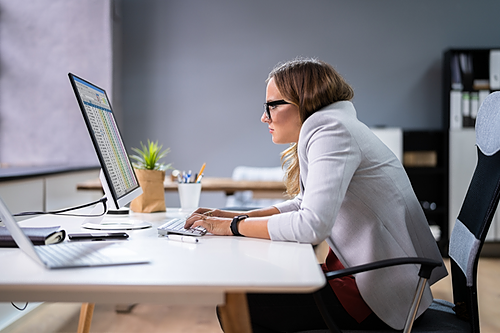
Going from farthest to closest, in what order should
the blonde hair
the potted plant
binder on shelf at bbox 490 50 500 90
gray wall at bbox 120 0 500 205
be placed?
gray wall at bbox 120 0 500 205
binder on shelf at bbox 490 50 500 90
the potted plant
the blonde hair

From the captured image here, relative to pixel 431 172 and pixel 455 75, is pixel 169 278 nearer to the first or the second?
pixel 431 172

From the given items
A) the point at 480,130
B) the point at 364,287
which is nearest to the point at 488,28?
the point at 480,130

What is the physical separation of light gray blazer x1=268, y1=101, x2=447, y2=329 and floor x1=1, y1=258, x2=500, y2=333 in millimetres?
1421

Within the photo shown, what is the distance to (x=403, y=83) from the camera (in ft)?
14.5

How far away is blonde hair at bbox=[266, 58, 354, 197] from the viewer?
1.27m

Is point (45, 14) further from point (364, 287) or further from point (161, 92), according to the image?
point (364, 287)

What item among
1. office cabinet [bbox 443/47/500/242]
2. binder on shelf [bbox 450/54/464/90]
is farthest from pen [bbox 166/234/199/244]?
binder on shelf [bbox 450/54/464/90]

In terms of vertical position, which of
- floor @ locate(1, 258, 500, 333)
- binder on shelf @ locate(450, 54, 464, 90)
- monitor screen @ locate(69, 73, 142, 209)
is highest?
binder on shelf @ locate(450, 54, 464, 90)

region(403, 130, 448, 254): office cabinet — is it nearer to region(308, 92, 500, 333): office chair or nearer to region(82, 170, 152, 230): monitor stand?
region(308, 92, 500, 333): office chair

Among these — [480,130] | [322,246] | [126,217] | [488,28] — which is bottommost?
[322,246]

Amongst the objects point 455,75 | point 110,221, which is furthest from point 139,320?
point 455,75

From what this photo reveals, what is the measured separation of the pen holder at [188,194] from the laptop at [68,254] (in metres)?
0.76

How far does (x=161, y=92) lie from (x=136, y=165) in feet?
9.69

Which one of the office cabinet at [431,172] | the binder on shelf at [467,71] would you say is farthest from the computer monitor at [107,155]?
the binder on shelf at [467,71]
